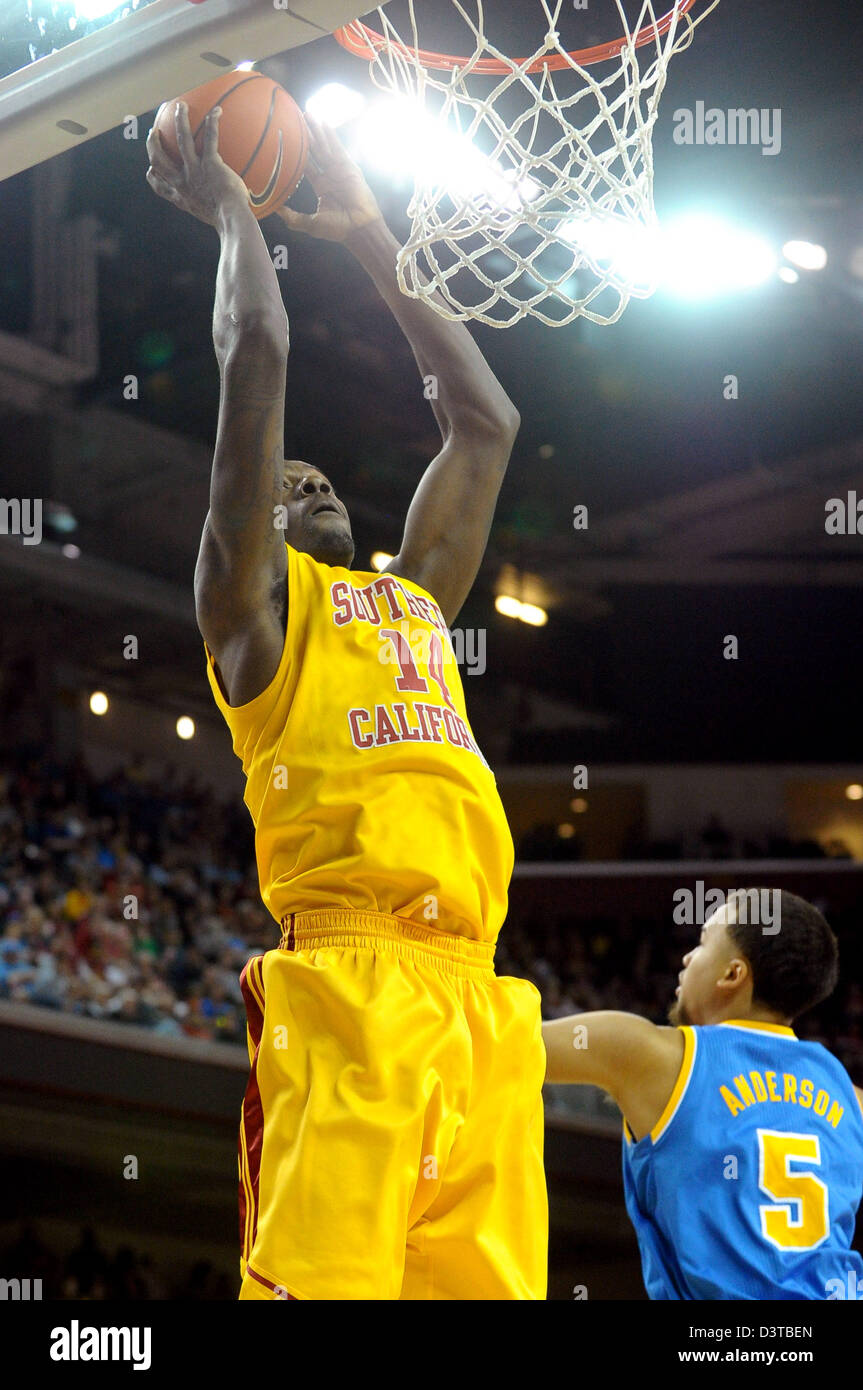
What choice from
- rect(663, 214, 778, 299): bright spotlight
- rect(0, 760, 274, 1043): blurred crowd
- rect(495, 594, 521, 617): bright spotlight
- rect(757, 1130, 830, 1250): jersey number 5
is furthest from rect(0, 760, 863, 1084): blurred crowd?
rect(757, 1130, 830, 1250): jersey number 5

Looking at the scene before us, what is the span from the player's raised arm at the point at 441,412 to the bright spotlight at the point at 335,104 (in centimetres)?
10

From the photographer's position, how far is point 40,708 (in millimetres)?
10305

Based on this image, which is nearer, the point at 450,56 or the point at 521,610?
the point at 450,56

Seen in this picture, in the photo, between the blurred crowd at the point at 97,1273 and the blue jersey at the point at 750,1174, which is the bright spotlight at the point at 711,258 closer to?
the blue jersey at the point at 750,1174

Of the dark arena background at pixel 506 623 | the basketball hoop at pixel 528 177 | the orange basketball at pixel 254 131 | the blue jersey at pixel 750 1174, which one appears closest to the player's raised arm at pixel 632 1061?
the blue jersey at pixel 750 1174

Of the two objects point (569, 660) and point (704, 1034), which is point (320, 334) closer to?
point (569, 660)

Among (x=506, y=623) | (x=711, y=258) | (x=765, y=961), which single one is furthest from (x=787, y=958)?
(x=506, y=623)

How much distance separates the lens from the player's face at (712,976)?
2.83m

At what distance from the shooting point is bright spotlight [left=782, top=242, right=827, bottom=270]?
7.14 m

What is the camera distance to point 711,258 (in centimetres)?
696

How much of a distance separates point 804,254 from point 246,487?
5.80 m

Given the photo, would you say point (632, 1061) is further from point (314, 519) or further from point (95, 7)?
point (95, 7)
